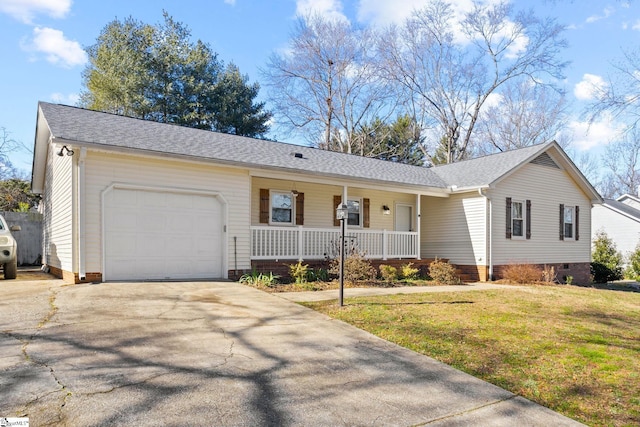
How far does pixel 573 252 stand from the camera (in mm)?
17672

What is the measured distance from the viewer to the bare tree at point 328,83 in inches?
1104

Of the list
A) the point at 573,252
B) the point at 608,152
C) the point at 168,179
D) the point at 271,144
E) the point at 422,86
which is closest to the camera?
the point at 168,179

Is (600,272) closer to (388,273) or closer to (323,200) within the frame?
(388,273)

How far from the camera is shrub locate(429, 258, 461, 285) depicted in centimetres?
1292

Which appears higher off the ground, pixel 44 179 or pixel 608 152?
pixel 608 152

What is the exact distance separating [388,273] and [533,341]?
6.36 m

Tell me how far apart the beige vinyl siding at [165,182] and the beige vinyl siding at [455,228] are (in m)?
8.22

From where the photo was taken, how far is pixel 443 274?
13016 mm

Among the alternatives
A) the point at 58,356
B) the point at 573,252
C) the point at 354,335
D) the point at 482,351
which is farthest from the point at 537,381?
the point at 573,252

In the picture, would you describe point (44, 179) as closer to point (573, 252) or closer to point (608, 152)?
point (573, 252)

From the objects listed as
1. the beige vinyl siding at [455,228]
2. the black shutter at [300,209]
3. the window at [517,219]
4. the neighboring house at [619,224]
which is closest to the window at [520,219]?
the window at [517,219]

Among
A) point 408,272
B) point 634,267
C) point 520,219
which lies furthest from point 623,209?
point 408,272

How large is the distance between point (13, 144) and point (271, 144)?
627 inches

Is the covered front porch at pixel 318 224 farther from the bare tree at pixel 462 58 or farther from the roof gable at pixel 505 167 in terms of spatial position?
the bare tree at pixel 462 58
